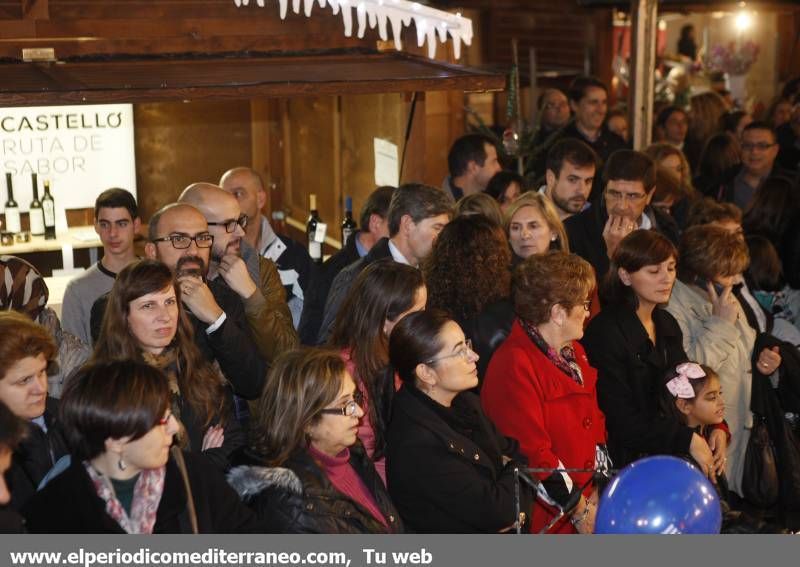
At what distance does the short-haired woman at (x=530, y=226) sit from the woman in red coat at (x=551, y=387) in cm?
99

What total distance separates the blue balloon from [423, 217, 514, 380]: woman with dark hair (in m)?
1.69

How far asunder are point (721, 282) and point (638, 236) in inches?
22.3

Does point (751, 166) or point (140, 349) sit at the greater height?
point (751, 166)

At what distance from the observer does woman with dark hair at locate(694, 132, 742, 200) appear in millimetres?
8203

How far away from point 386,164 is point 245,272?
2.30m

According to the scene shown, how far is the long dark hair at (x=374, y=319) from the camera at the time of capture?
13.4ft

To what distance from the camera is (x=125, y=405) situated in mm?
3090

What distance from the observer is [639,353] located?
15.8 feet

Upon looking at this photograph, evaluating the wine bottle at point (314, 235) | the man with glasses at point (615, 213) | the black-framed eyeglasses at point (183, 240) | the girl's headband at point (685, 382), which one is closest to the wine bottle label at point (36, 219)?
the wine bottle at point (314, 235)

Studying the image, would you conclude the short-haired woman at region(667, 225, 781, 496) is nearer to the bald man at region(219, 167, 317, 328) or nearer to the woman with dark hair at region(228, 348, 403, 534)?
the bald man at region(219, 167, 317, 328)

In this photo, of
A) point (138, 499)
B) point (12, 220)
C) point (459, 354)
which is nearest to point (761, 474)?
point (459, 354)

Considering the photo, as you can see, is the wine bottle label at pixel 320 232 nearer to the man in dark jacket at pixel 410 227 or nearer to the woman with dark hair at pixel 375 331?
the man in dark jacket at pixel 410 227

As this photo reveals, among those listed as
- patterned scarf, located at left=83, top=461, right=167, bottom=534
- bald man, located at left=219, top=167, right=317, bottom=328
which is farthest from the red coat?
bald man, located at left=219, top=167, right=317, bottom=328

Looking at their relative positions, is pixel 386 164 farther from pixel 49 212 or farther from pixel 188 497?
pixel 188 497
